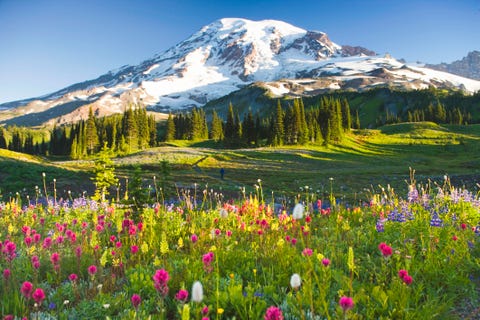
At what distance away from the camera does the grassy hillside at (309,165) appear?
26.7 metres

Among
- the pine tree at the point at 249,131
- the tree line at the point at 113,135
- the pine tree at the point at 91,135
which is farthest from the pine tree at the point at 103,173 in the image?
the pine tree at the point at 91,135

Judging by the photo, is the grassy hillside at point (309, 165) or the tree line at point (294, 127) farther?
the tree line at point (294, 127)

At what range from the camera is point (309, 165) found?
56500mm

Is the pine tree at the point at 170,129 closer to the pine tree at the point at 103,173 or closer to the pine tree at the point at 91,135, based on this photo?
the pine tree at the point at 91,135

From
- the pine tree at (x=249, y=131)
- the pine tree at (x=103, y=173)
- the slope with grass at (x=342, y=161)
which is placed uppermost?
the pine tree at (x=249, y=131)

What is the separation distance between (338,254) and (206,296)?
2328 mm

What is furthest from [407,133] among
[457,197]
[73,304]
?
[73,304]

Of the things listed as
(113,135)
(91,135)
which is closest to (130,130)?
(113,135)

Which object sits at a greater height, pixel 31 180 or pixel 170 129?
pixel 170 129

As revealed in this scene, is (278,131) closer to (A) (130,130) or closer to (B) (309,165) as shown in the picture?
(B) (309,165)

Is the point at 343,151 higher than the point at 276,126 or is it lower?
lower

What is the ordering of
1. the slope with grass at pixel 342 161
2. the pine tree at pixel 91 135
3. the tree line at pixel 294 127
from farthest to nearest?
1. the pine tree at pixel 91 135
2. the tree line at pixel 294 127
3. the slope with grass at pixel 342 161

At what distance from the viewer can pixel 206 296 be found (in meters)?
4.21

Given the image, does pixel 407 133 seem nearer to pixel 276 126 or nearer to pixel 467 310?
pixel 276 126
